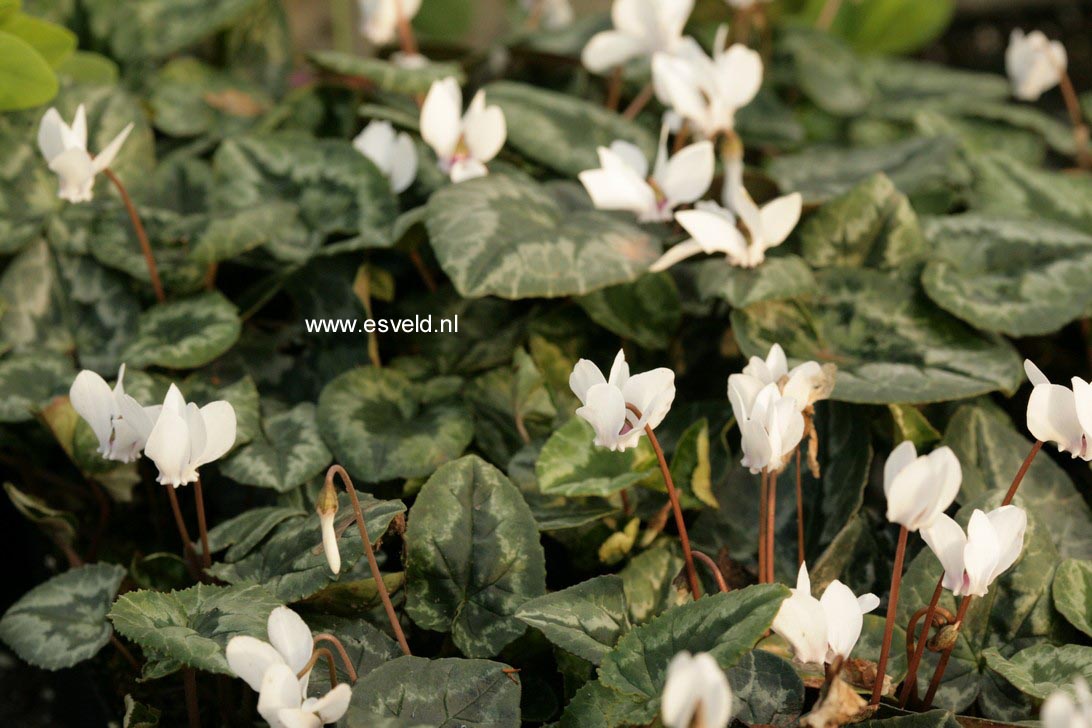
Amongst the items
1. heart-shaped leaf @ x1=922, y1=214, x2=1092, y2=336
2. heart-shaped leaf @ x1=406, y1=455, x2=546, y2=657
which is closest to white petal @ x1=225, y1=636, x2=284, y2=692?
heart-shaped leaf @ x1=406, y1=455, x2=546, y2=657

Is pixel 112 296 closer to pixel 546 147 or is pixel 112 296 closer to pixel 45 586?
pixel 45 586

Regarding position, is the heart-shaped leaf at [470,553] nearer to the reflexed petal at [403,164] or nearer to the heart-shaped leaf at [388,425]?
the heart-shaped leaf at [388,425]

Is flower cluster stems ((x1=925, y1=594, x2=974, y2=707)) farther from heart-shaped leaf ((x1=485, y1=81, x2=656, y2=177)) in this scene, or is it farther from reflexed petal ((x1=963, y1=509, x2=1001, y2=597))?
heart-shaped leaf ((x1=485, y1=81, x2=656, y2=177))

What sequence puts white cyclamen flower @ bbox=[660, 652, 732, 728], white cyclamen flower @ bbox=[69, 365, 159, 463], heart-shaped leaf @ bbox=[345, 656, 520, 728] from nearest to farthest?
white cyclamen flower @ bbox=[660, 652, 732, 728]
heart-shaped leaf @ bbox=[345, 656, 520, 728]
white cyclamen flower @ bbox=[69, 365, 159, 463]

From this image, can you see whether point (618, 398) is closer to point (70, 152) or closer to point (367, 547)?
point (367, 547)

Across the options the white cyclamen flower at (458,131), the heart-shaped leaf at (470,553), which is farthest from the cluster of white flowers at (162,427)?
the white cyclamen flower at (458,131)
